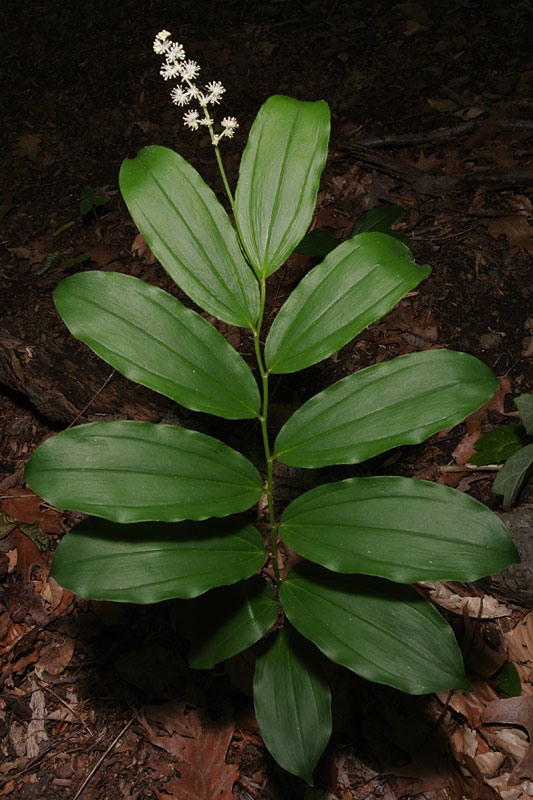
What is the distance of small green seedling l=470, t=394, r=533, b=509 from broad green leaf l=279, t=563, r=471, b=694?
741 millimetres

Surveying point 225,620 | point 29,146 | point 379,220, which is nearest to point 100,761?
point 225,620

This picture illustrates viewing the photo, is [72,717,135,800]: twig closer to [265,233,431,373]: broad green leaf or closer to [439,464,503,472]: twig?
[265,233,431,373]: broad green leaf

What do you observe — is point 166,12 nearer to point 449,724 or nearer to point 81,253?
point 81,253

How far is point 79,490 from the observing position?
4.44ft

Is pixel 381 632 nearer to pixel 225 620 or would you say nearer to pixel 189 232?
pixel 225 620

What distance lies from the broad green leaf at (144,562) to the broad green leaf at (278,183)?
0.73 meters

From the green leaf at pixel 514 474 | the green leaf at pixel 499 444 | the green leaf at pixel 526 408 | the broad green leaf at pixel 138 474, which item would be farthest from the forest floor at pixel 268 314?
the broad green leaf at pixel 138 474

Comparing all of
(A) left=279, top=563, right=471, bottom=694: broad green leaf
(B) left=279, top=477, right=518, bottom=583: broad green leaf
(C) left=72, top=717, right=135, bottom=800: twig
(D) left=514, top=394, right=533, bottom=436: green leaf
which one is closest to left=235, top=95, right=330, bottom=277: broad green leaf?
(B) left=279, top=477, right=518, bottom=583: broad green leaf

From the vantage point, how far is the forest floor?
6.45ft

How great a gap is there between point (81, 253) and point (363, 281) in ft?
8.22

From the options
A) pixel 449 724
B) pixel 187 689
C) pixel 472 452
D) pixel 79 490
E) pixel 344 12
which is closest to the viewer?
pixel 79 490

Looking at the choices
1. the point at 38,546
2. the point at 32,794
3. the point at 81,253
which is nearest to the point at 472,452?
the point at 38,546

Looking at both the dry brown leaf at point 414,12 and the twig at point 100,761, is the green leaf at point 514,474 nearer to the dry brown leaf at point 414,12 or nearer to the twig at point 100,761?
the twig at point 100,761

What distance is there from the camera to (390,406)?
144 cm
